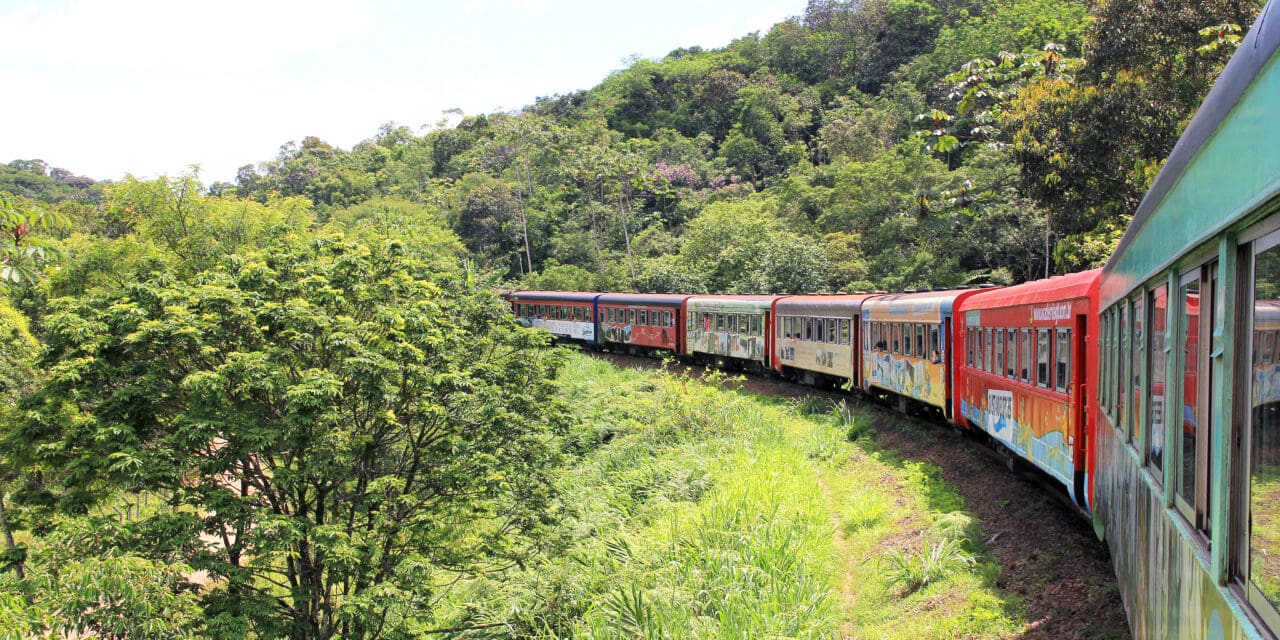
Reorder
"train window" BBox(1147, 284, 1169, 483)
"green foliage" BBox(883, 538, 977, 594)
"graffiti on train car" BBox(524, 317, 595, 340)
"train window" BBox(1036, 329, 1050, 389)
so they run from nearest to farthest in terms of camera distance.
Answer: "train window" BBox(1147, 284, 1169, 483) < "green foliage" BBox(883, 538, 977, 594) < "train window" BBox(1036, 329, 1050, 389) < "graffiti on train car" BBox(524, 317, 595, 340)

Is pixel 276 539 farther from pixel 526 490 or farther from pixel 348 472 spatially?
pixel 526 490

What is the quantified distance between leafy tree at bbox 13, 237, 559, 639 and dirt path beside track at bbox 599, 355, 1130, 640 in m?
6.73

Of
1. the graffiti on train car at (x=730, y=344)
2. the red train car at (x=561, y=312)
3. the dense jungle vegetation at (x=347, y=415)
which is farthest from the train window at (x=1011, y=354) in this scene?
the red train car at (x=561, y=312)

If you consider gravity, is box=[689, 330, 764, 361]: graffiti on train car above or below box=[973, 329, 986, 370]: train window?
below

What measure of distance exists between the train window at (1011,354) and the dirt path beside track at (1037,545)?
4.56ft

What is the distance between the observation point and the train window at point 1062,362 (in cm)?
Result: 793

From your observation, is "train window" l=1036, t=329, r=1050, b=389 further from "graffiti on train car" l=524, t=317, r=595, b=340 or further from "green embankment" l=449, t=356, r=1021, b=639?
"graffiti on train car" l=524, t=317, r=595, b=340

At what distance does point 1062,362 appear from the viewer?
26.7ft

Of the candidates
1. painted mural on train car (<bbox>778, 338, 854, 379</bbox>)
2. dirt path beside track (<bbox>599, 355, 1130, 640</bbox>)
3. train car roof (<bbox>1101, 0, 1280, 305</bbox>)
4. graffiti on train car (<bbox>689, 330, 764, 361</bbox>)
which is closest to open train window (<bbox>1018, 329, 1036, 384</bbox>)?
dirt path beside track (<bbox>599, 355, 1130, 640</bbox>)

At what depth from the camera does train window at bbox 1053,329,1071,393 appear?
793cm

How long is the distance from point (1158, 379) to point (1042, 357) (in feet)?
16.9

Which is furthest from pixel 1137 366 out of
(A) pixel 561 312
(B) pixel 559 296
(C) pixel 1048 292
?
(B) pixel 559 296

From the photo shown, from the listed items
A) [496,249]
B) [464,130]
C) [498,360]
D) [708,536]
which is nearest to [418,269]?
[498,360]

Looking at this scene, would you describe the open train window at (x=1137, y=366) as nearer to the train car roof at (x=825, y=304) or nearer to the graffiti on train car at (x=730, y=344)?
the train car roof at (x=825, y=304)
